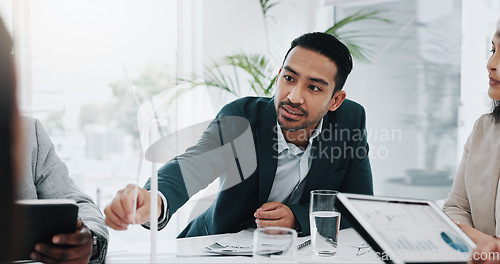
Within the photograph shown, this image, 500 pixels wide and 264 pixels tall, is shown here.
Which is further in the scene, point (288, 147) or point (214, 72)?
point (214, 72)

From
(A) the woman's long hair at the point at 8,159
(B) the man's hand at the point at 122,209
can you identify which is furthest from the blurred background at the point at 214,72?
(A) the woman's long hair at the point at 8,159

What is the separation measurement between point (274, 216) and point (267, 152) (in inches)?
14.1

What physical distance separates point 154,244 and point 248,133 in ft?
2.78

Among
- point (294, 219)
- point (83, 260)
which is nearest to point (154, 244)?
point (83, 260)

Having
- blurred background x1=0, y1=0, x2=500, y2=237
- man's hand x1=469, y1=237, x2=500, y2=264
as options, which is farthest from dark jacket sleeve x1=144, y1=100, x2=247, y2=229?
blurred background x1=0, y1=0, x2=500, y2=237

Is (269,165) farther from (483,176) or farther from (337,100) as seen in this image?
(483,176)

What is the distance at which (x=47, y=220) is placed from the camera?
976 mm

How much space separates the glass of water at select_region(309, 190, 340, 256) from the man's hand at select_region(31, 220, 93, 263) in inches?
22.2

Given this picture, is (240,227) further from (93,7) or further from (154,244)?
(93,7)

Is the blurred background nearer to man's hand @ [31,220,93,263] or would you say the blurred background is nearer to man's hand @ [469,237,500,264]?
man's hand @ [31,220,93,263]

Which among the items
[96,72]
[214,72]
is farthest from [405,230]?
[96,72]

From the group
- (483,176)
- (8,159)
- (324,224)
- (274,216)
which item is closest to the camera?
(8,159)

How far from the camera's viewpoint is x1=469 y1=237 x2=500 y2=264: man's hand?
1.07 meters

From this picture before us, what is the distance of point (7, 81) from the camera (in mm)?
242
